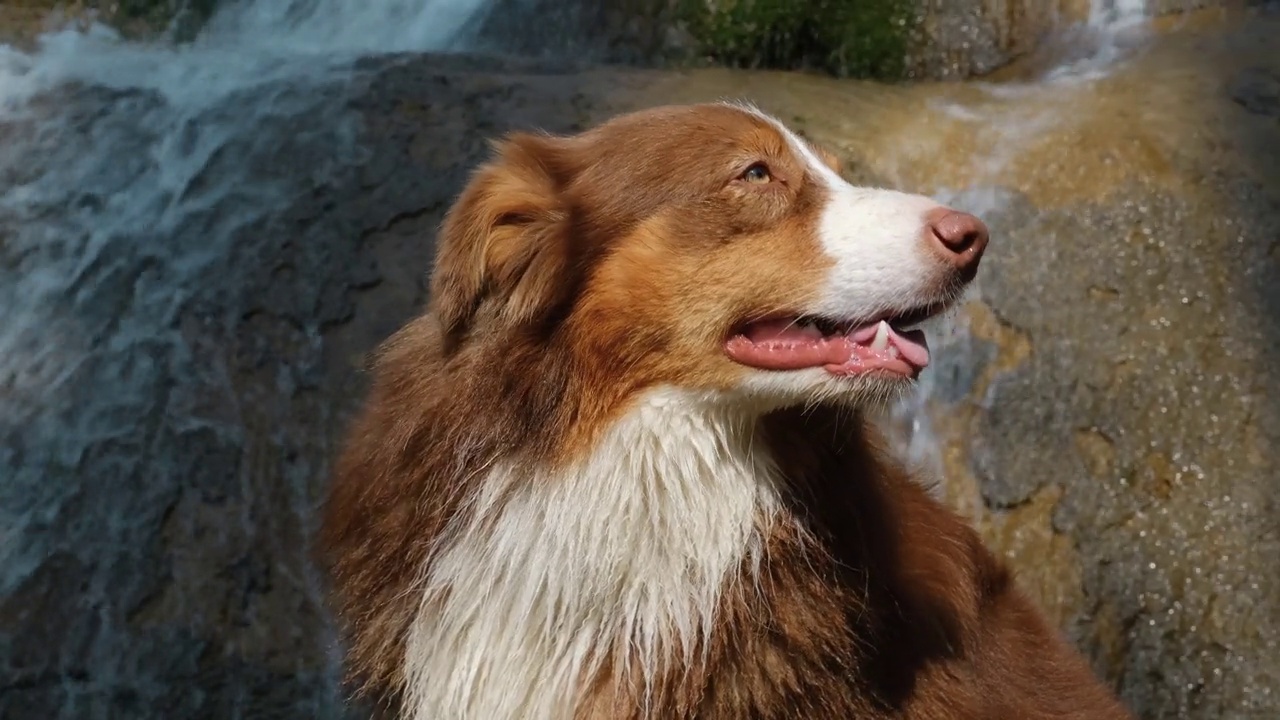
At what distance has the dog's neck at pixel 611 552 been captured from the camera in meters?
2.52

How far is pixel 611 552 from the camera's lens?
2549mm

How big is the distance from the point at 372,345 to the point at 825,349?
2.64m

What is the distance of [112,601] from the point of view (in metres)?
4.41

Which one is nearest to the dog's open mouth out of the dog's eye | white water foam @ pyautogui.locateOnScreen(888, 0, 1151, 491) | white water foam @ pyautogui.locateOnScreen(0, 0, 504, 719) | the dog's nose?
the dog's nose

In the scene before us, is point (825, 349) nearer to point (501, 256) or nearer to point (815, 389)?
point (815, 389)

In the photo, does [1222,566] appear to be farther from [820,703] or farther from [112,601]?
[112,601]

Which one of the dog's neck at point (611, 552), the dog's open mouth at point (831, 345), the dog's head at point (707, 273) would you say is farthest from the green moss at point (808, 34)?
the dog's neck at point (611, 552)

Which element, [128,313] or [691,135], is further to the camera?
[128,313]

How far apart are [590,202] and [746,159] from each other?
1.12 ft

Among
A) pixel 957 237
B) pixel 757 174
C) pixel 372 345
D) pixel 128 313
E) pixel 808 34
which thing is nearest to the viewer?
pixel 957 237

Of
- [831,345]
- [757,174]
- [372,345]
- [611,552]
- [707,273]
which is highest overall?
[757,174]

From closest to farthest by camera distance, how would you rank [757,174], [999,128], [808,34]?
[757,174] < [999,128] < [808,34]

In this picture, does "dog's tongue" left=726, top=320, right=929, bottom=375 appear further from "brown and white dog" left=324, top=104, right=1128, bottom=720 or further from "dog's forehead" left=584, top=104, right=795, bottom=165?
"dog's forehead" left=584, top=104, right=795, bottom=165

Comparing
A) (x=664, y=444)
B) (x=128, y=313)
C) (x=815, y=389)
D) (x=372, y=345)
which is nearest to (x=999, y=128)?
(x=372, y=345)
